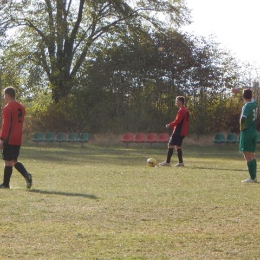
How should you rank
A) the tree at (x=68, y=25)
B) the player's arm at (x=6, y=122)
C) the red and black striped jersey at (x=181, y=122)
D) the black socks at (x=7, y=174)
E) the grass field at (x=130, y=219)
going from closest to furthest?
1. the grass field at (x=130, y=219)
2. the player's arm at (x=6, y=122)
3. the black socks at (x=7, y=174)
4. the red and black striped jersey at (x=181, y=122)
5. the tree at (x=68, y=25)

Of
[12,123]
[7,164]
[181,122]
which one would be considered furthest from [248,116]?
[181,122]

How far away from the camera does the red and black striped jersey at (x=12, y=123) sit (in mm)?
11953

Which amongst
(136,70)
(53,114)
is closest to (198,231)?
(136,70)

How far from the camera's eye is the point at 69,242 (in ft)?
22.3

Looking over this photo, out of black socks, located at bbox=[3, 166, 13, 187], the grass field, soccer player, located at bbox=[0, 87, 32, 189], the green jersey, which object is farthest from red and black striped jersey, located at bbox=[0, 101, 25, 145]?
the green jersey

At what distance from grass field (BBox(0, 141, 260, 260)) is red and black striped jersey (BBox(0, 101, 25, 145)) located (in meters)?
0.85

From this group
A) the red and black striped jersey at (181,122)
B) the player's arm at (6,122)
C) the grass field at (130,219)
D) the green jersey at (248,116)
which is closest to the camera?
the grass field at (130,219)

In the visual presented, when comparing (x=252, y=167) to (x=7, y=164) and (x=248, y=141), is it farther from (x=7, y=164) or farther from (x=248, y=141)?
(x=7, y=164)

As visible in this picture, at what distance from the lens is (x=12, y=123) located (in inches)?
472

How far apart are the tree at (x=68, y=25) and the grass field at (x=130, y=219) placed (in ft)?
91.1

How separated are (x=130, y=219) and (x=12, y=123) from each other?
4.30m

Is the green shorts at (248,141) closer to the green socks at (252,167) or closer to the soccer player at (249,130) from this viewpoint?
the soccer player at (249,130)

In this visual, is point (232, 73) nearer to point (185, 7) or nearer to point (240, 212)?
point (185, 7)

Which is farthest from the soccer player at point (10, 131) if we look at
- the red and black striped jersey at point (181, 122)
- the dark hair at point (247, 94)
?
the red and black striped jersey at point (181, 122)
